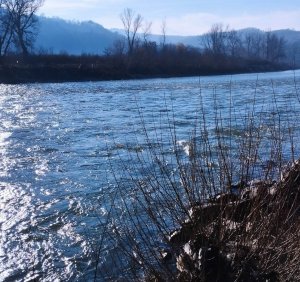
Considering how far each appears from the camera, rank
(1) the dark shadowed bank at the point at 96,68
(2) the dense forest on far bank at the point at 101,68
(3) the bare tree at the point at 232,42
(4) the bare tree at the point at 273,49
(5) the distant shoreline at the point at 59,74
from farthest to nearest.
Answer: (3) the bare tree at the point at 232,42 → (4) the bare tree at the point at 273,49 → (2) the dense forest on far bank at the point at 101,68 → (1) the dark shadowed bank at the point at 96,68 → (5) the distant shoreline at the point at 59,74

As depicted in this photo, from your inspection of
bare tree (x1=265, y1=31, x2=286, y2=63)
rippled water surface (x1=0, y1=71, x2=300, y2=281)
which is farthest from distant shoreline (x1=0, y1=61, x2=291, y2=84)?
bare tree (x1=265, y1=31, x2=286, y2=63)

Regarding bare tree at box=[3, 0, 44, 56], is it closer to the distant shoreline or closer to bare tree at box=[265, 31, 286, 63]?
the distant shoreline

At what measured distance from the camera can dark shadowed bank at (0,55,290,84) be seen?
2208 inches

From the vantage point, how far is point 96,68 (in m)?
60.4

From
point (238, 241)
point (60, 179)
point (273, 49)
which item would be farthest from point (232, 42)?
point (238, 241)

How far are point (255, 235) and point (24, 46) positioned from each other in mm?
72766

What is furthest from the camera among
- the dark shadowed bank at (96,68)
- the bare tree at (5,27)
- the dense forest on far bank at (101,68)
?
the bare tree at (5,27)

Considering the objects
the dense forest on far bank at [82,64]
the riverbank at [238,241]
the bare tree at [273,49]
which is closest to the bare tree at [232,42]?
the bare tree at [273,49]

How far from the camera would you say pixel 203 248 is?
4961mm

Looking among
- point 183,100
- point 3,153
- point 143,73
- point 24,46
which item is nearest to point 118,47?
point 24,46

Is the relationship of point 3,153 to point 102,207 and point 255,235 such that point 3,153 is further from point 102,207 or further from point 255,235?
point 255,235

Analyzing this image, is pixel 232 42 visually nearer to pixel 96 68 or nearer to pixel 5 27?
pixel 5 27

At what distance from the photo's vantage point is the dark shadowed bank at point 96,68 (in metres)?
56.1

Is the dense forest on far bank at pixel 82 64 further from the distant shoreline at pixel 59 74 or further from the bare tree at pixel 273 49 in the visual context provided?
the bare tree at pixel 273 49
